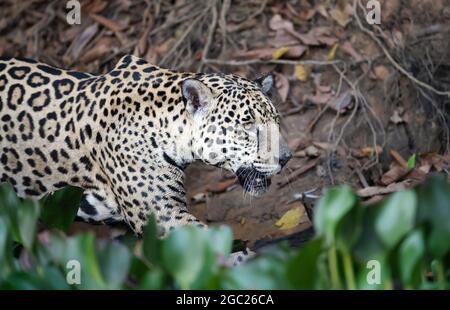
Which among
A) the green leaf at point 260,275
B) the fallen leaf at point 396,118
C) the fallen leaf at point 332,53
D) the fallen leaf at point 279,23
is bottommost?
the fallen leaf at point 396,118

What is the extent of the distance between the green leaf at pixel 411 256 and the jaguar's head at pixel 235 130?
287 centimetres

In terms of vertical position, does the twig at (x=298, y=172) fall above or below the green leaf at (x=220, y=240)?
below

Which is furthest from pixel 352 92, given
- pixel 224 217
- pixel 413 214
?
pixel 413 214

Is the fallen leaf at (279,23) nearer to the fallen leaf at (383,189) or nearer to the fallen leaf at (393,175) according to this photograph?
the fallen leaf at (393,175)

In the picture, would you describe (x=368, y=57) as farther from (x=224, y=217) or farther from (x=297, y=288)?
(x=297, y=288)

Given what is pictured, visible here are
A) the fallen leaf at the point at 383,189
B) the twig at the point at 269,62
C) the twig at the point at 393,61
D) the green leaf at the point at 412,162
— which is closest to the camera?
the fallen leaf at the point at 383,189

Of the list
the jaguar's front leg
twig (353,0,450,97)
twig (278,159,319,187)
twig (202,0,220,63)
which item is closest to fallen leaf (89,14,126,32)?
twig (202,0,220,63)

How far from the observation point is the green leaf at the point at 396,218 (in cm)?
485

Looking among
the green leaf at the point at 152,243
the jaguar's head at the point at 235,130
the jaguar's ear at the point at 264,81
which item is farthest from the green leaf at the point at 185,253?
the jaguar's ear at the point at 264,81

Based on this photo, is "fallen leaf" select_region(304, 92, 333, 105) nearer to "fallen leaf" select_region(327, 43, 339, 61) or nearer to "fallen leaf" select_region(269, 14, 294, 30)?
"fallen leaf" select_region(327, 43, 339, 61)

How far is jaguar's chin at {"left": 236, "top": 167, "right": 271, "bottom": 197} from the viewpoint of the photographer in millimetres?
7781

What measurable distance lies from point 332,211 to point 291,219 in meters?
4.56
